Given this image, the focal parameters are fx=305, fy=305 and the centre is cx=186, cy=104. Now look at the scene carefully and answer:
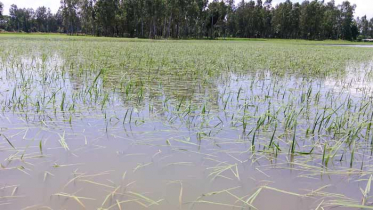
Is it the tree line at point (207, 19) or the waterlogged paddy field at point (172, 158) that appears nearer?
the waterlogged paddy field at point (172, 158)

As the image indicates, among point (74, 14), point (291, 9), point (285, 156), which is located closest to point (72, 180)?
point (285, 156)

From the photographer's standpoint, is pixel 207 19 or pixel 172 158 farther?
pixel 207 19

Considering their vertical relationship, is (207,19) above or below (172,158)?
above

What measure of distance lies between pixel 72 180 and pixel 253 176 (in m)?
1.53

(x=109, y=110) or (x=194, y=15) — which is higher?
(x=194, y=15)

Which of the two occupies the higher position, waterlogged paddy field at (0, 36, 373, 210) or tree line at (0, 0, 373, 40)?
tree line at (0, 0, 373, 40)

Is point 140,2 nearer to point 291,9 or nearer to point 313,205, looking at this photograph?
point 291,9

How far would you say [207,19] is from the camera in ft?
240

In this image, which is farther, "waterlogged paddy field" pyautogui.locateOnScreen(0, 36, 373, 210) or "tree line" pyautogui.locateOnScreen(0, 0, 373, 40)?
"tree line" pyautogui.locateOnScreen(0, 0, 373, 40)

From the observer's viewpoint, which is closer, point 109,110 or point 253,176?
point 253,176

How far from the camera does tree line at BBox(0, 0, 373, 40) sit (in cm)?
6425

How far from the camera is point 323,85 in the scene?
309 inches

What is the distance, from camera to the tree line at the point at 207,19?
211ft

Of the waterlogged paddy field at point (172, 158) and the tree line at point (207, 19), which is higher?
the tree line at point (207, 19)
